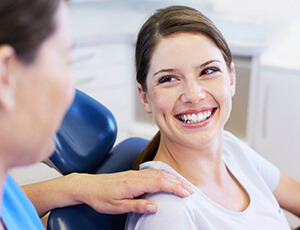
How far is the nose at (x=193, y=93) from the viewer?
39.3 inches

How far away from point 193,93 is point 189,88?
2 cm

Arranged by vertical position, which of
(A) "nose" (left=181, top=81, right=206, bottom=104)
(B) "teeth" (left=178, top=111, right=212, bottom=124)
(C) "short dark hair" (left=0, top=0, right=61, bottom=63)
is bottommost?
(B) "teeth" (left=178, top=111, right=212, bottom=124)

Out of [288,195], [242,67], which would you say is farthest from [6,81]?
[242,67]

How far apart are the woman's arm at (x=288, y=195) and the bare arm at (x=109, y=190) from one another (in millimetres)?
479

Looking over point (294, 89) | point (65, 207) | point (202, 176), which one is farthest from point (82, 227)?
point (294, 89)

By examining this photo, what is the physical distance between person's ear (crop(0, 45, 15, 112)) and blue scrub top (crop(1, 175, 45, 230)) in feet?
1.18

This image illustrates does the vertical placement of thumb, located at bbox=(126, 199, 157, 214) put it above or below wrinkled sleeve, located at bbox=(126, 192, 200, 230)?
above

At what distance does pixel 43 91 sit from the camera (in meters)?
0.54

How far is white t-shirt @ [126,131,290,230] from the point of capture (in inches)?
37.0

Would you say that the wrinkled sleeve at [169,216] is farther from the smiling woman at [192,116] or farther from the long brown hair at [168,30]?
the long brown hair at [168,30]

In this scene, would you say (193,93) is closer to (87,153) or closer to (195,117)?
(195,117)

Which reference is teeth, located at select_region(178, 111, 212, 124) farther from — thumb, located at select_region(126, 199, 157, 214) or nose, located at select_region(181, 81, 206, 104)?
thumb, located at select_region(126, 199, 157, 214)

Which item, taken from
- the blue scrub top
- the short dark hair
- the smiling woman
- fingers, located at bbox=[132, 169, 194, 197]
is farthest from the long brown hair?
the short dark hair

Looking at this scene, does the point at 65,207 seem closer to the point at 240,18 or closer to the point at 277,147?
the point at 277,147
